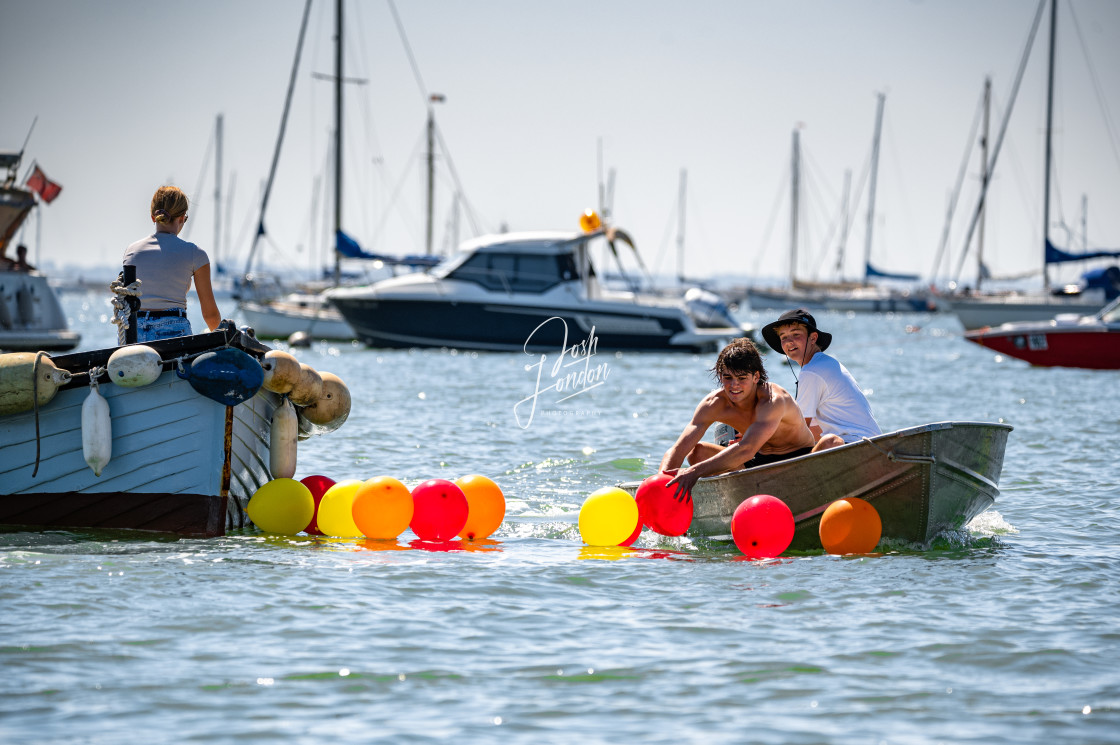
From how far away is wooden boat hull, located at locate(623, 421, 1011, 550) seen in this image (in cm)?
723

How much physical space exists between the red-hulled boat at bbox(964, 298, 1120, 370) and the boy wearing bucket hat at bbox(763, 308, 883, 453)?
18517mm

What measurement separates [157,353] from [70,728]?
329cm

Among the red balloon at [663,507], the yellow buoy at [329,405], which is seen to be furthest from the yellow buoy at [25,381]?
the red balloon at [663,507]

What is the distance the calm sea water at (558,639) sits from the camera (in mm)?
4609

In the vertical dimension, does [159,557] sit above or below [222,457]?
below

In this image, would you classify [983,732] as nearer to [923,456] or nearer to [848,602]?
[848,602]

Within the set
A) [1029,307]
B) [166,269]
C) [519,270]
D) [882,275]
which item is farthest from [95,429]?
[882,275]

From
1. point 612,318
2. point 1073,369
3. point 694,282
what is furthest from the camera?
point 694,282

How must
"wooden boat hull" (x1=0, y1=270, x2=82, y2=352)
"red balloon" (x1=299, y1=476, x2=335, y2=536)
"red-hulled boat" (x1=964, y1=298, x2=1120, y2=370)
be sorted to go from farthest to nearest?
"red-hulled boat" (x1=964, y1=298, x2=1120, y2=370)
"wooden boat hull" (x1=0, y1=270, x2=82, y2=352)
"red balloon" (x1=299, y1=476, x2=335, y2=536)

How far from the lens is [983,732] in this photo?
14.8 ft

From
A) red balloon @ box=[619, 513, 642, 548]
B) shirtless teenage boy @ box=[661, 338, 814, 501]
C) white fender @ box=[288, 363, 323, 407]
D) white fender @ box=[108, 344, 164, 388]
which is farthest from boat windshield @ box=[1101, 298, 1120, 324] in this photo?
white fender @ box=[108, 344, 164, 388]

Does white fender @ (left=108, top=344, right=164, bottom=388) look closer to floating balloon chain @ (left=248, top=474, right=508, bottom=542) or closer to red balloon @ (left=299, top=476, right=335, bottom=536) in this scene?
floating balloon chain @ (left=248, top=474, right=508, bottom=542)

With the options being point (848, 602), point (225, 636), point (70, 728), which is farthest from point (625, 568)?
point (70, 728)
